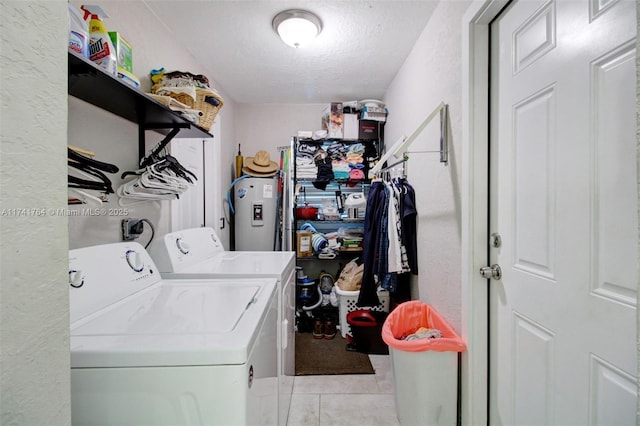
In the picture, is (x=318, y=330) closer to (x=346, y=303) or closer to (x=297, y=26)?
(x=346, y=303)

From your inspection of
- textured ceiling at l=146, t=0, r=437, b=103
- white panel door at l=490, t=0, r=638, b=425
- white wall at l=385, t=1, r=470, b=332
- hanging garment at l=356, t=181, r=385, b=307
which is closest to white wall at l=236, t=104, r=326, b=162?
textured ceiling at l=146, t=0, r=437, b=103

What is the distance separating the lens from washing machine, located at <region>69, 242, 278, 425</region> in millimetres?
625

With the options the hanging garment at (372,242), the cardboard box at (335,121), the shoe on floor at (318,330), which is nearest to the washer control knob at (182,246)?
the hanging garment at (372,242)

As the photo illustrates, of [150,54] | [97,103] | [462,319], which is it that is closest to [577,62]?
[462,319]

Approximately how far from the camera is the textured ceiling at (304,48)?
5.39 ft

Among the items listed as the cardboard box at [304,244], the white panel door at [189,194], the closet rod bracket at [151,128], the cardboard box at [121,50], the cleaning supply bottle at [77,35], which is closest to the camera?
the cleaning supply bottle at [77,35]

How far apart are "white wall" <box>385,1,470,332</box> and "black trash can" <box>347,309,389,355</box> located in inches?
19.6

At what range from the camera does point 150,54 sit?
63.7 inches

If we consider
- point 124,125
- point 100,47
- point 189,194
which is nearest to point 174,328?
point 100,47

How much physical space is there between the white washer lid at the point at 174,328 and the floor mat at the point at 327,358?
1.33 meters

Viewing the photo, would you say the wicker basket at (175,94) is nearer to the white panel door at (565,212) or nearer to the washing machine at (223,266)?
the washing machine at (223,266)

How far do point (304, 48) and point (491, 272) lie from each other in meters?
1.99

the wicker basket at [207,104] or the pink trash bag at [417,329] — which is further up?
the wicker basket at [207,104]

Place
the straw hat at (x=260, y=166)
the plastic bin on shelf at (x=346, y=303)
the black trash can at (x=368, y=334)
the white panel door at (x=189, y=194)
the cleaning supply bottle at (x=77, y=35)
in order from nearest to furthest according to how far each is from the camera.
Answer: the cleaning supply bottle at (x=77, y=35) → the white panel door at (x=189, y=194) → the black trash can at (x=368, y=334) → the plastic bin on shelf at (x=346, y=303) → the straw hat at (x=260, y=166)
